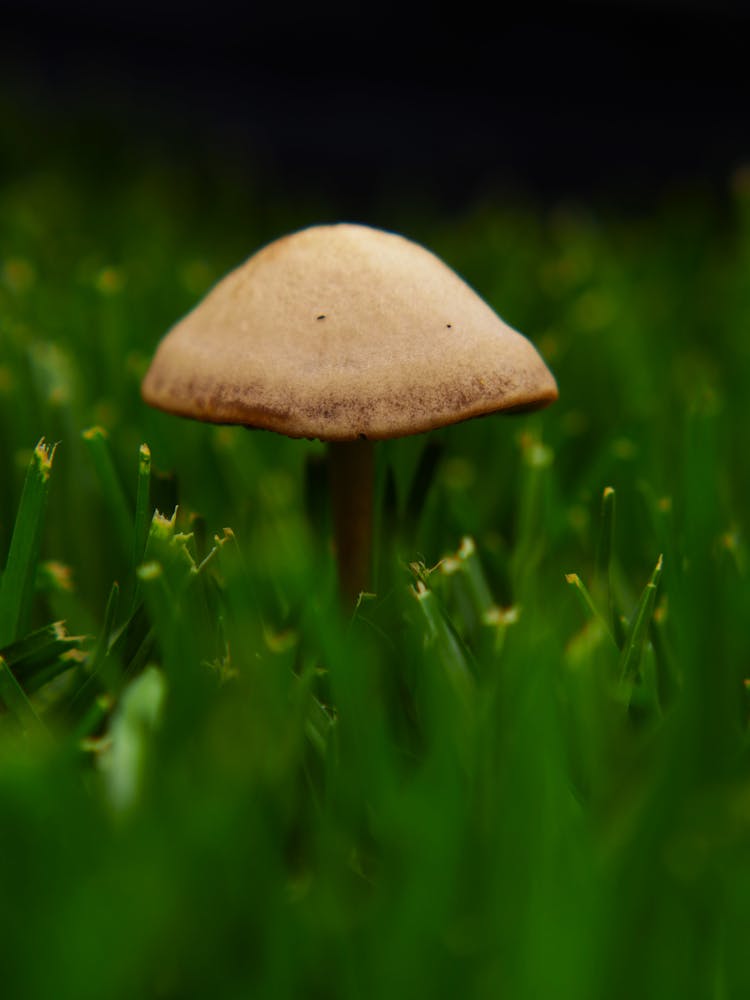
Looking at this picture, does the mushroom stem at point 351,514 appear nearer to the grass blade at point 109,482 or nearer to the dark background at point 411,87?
the grass blade at point 109,482

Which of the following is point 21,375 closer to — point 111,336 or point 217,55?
point 111,336

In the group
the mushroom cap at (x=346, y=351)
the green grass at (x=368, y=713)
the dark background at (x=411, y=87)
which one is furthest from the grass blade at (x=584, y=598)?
the dark background at (x=411, y=87)

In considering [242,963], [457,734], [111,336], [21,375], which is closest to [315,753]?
[457,734]

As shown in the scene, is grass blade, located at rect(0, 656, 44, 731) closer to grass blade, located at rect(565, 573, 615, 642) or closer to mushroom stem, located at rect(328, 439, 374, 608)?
mushroom stem, located at rect(328, 439, 374, 608)

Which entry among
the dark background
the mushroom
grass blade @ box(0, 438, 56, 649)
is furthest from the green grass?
the dark background

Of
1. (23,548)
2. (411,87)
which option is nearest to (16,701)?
(23,548)
